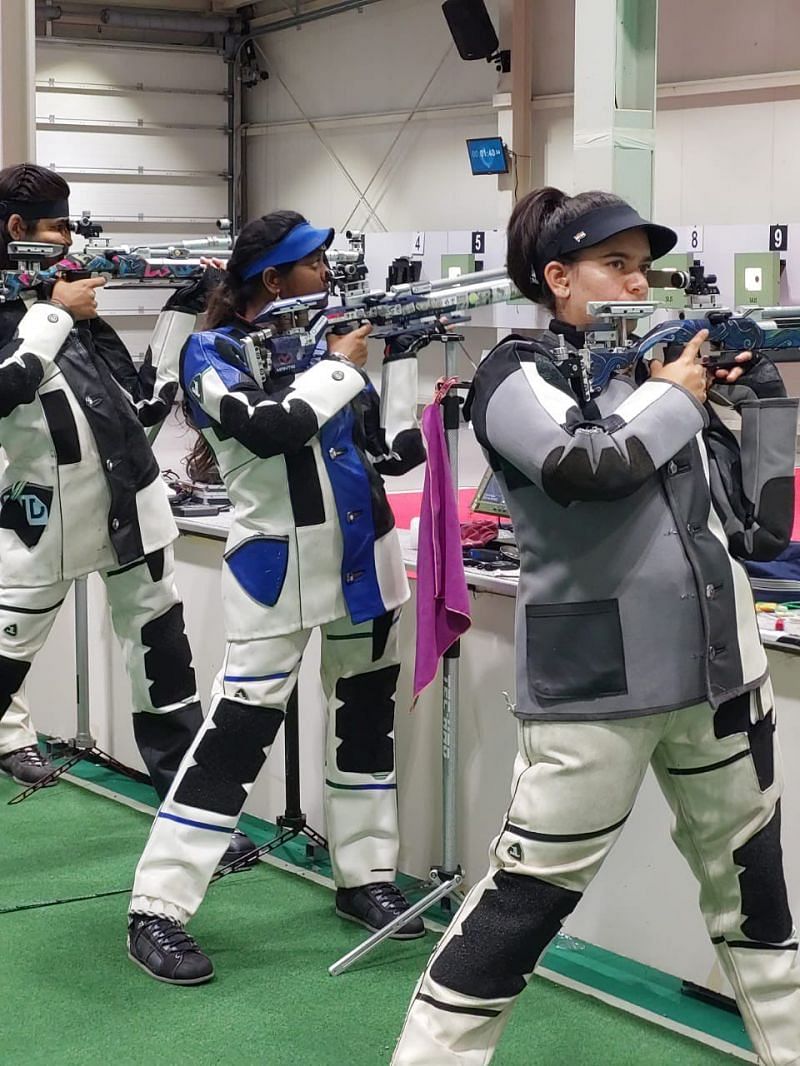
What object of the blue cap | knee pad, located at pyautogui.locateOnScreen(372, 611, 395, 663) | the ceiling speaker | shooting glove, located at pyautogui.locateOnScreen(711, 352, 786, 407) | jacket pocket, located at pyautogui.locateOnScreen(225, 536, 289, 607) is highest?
the ceiling speaker

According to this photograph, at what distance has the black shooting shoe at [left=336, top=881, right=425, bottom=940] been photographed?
322 cm

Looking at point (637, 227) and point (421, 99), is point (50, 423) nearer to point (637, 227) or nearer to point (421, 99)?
point (637, 227)

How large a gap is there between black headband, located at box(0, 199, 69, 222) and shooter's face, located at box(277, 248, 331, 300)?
71 centimetres

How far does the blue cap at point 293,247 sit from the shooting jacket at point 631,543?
1000mm

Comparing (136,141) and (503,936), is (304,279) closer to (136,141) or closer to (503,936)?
(503,936)

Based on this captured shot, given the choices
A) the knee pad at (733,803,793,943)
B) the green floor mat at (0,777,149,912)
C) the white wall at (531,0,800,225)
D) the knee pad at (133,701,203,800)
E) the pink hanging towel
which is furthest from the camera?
the white wall at (531,0,800,225)

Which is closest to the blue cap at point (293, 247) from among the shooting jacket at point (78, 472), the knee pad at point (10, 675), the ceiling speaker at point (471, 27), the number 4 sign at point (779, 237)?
the shooting jacket at point (78, 472)

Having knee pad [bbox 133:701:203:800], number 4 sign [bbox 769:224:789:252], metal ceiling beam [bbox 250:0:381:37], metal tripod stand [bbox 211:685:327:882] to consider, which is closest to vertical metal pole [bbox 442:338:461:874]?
metal tripod stand [bbox 211:685:327:882]

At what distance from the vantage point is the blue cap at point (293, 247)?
3.10 m

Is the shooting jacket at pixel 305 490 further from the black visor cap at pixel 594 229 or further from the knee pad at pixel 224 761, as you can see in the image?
the black visor cap at pixel 594 229

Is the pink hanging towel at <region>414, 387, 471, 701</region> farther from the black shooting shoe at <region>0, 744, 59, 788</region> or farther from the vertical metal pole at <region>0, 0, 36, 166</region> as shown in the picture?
the vertical metal pole at <region>0, 0, 36, 166</region>

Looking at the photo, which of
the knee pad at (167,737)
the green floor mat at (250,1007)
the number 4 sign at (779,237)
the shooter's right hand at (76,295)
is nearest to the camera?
the green floor mat at (250,1007)

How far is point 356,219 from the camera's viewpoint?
14.0 m

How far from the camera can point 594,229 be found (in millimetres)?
2191
